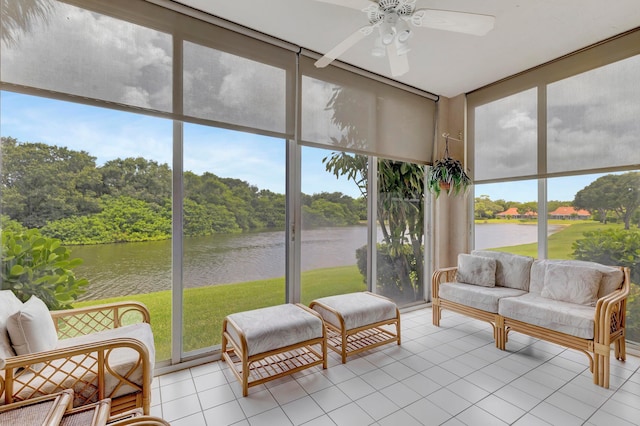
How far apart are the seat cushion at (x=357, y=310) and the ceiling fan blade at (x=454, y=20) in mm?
2311

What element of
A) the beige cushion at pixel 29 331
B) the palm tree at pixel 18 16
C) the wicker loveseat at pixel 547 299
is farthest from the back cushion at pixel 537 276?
the palm tree at pixel 18 16

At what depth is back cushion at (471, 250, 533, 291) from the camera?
122 inches

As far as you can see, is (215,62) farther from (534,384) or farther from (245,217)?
(534,384)

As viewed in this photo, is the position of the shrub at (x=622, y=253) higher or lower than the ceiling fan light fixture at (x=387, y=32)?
lower

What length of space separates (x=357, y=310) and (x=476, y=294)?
1.33 metres

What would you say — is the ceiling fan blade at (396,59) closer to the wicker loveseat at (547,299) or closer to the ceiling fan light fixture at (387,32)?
the ceiling fan light fixture at (387,32)

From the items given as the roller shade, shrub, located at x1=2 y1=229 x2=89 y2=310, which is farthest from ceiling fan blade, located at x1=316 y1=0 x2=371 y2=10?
shrub, located at x1=2 y1=229 x2=89 y2=310

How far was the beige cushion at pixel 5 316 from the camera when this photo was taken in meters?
1.44

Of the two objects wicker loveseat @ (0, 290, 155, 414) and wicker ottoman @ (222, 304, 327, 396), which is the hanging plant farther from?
wicker loveseat @ (0, 290, 155, 414)

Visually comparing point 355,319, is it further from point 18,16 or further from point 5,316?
point 18,16

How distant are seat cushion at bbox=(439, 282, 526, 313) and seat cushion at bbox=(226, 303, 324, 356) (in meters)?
1.68

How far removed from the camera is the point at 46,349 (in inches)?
63.2

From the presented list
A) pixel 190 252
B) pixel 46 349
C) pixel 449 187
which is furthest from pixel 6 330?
pixel 449 187

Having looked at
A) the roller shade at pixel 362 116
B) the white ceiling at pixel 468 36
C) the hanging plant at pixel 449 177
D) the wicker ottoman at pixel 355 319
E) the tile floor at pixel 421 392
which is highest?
the white ceiling at pixel 468 36
